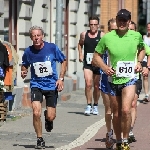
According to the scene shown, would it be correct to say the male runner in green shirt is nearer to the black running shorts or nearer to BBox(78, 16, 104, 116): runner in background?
the black running shorts

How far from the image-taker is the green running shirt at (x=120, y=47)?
11234mm

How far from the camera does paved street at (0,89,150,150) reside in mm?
12375

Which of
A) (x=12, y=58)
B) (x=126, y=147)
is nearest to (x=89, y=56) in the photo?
(x=12, y=58)

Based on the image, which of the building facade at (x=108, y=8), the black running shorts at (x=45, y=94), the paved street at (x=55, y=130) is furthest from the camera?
the building facade at (x=108, y=8)

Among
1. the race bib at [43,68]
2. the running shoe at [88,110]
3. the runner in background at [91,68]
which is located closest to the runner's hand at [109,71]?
Answer: the race bib at [43,68]

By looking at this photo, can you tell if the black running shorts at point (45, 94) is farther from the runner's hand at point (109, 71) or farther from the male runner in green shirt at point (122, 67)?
the runner's hand at point (109, 71)

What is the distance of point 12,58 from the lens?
16.1 metres

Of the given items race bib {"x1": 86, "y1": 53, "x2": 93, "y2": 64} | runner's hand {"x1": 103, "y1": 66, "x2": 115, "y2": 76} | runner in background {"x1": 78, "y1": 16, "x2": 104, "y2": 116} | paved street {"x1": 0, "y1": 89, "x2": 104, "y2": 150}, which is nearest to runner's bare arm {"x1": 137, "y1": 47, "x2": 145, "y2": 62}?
runner's hand {"x1": 103, "y1": 66, "x2": 115, "y2": 76}

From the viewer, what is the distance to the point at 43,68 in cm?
1205

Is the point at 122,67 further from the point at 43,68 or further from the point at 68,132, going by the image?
the point at 68,132

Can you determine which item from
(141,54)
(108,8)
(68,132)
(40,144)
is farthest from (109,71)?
(108,8)

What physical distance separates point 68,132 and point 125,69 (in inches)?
135

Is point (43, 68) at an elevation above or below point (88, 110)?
above

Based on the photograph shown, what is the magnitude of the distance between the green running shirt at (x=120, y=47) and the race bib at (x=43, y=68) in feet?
3.43
